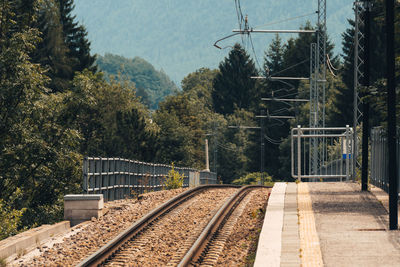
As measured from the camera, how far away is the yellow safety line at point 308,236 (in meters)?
10.4

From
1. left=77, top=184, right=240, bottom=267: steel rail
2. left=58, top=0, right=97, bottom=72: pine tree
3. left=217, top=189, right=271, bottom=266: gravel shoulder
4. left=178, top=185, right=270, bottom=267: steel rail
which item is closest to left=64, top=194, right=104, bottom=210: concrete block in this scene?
left=77, top=184, right=240, bottom=267: steel rail

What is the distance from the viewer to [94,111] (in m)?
79.6

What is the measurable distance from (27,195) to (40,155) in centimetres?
275

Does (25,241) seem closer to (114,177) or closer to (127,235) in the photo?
(127,235)

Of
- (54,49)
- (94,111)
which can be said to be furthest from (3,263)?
(54,49)

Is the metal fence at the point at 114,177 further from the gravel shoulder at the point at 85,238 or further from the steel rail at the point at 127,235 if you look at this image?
the steel rail at the point at 127,235

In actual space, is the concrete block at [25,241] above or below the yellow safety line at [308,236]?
below

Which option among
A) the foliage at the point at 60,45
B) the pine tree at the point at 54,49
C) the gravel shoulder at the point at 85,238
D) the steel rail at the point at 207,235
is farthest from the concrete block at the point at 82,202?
the pine tree at the point at 54,49

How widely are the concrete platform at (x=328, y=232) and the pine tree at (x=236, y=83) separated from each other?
370ft

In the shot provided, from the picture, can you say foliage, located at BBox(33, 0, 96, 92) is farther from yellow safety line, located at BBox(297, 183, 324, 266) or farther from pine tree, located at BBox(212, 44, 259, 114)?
yellow safety line, located at BBox(297, 183, 324, 266)

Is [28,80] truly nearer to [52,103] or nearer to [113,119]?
[52,103]

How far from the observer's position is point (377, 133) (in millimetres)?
20109

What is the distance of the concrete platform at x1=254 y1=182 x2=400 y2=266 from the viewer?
10.4m

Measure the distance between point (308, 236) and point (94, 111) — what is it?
6889 centimetres
